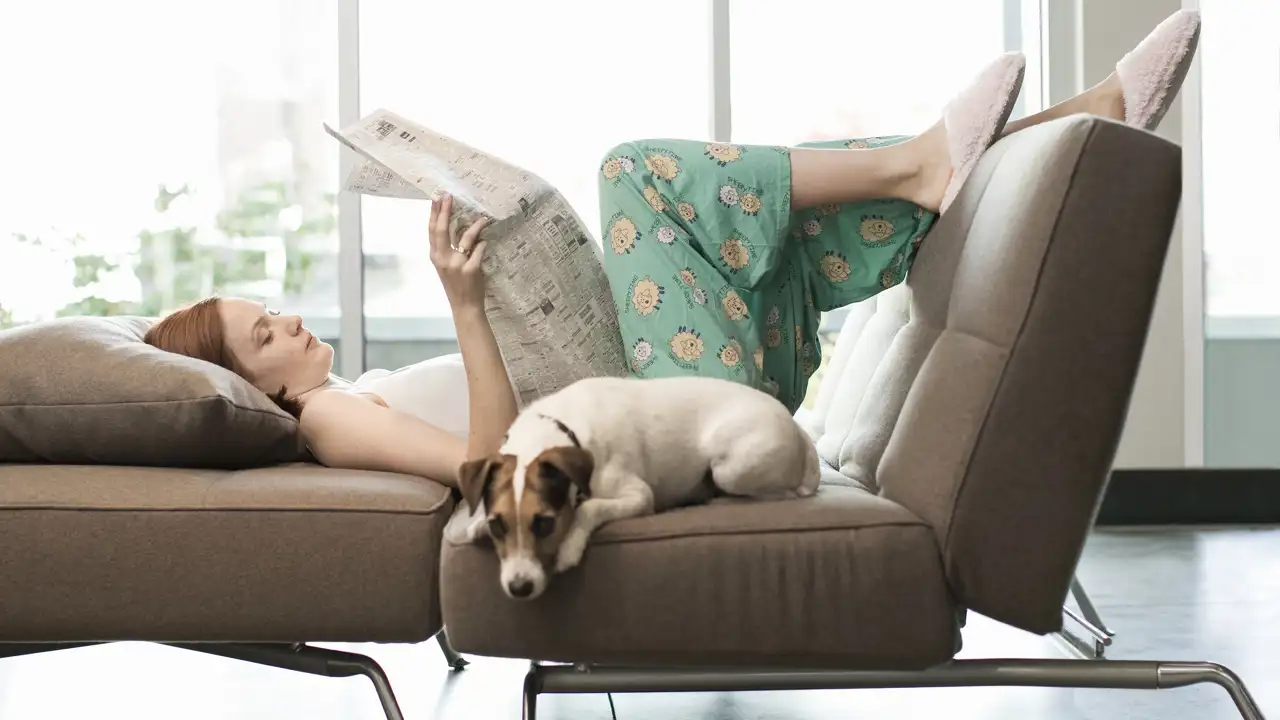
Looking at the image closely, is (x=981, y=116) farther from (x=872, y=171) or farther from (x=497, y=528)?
(x=497, y=528)

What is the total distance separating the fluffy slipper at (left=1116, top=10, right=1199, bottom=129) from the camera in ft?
5.97

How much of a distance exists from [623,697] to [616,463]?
3.28ft

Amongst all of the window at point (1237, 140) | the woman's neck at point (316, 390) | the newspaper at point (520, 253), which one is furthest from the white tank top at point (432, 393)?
the window at point (1237, 140)

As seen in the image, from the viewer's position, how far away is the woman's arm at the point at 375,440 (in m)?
1.85

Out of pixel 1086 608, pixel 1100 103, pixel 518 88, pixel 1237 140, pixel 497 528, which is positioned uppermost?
pixel 518 88

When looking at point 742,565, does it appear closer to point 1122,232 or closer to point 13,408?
point 1122,232

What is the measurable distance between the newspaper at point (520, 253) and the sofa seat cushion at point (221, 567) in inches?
16.2

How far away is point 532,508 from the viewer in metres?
1.37

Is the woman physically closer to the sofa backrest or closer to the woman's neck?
the woman's neck

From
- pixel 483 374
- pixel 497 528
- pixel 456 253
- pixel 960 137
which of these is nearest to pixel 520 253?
pixel 456 253

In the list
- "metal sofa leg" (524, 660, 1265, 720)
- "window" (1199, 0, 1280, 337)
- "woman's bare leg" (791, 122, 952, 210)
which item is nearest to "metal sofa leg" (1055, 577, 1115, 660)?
"metal sofa leg" (524, 660, 1265, 720)

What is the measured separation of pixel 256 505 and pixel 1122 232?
1207 millimetres

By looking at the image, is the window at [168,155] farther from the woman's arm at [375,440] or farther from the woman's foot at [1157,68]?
the woman's foot at [1157,68]

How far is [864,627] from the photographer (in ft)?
4.80
